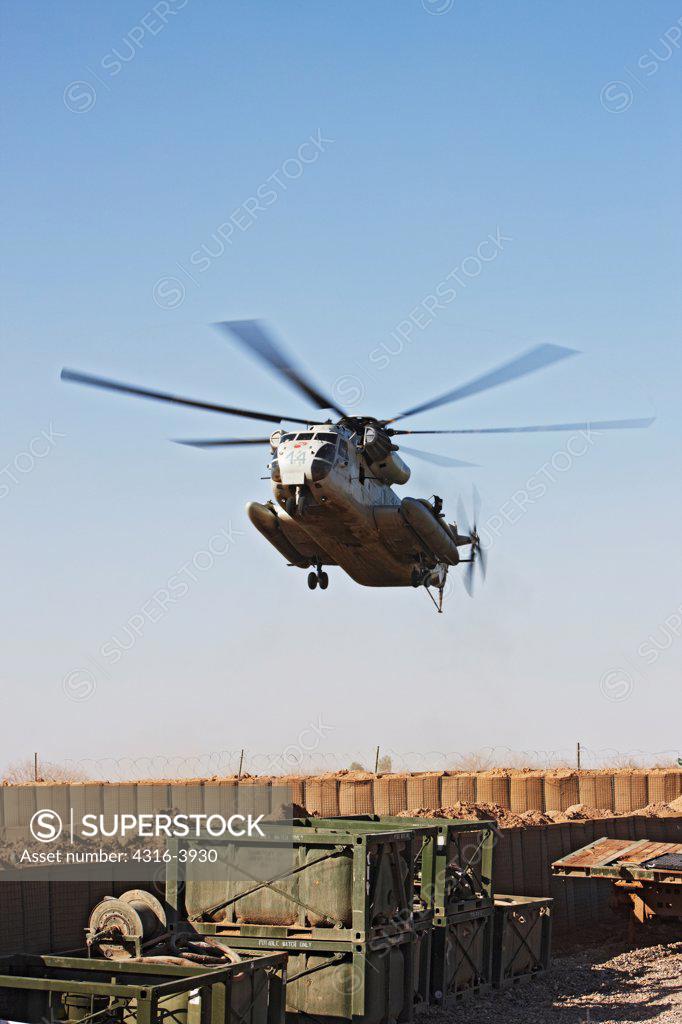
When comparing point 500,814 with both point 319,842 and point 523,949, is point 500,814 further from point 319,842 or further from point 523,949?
point 319,842

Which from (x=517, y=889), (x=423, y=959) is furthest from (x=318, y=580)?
(x=423, y=959)

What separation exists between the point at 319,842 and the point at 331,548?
1344 centimetres

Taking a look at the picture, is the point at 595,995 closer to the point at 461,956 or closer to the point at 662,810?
the point at 461,956

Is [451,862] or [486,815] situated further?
[486,815]

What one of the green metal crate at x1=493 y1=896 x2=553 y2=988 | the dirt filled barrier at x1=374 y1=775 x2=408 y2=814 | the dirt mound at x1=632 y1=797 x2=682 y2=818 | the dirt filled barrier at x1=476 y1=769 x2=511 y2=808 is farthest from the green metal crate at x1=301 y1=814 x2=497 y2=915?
the dirt filled barrier at x1=374 y1=775 x2=408 y2=814

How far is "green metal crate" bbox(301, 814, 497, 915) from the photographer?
44.5ft

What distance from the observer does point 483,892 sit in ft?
47.7

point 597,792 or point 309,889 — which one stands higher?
point 309,889

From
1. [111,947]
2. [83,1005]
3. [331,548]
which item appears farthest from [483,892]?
[331,548]

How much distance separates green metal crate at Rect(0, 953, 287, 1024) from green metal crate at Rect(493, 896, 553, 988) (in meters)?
5.59

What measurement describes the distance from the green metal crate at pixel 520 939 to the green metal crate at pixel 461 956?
193 millimetres

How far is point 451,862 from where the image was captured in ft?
46.1

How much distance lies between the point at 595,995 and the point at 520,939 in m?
1.14

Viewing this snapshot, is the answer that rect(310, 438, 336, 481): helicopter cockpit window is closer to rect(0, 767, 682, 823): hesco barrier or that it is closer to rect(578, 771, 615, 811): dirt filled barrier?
rect(0, 767, 682, 823): hesco barrier
